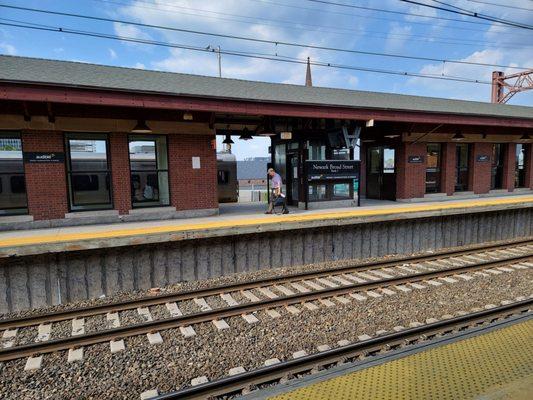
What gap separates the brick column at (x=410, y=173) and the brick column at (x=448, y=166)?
133cm

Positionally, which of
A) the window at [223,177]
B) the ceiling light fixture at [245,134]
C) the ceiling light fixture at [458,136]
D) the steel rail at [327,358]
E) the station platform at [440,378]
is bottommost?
the steel rail at [327,358]

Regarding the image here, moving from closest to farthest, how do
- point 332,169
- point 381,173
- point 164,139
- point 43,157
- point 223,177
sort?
point 43,157 → point 164,139 → point 332,169 → point 381,173 → point 223,177

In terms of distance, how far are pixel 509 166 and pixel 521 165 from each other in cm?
172

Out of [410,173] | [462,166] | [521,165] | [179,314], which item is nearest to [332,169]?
[410,173]

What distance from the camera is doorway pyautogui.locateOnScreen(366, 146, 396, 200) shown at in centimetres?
1600

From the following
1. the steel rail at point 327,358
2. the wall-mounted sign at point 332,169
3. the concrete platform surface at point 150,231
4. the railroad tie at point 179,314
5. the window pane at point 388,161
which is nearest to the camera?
the steel rail at point 327,358

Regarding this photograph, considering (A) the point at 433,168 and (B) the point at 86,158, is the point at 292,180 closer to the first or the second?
(A) the point at 433,168

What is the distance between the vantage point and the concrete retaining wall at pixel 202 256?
24.6 ft

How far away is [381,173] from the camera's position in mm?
16812

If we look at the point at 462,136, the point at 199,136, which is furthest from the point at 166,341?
the point at 462,136

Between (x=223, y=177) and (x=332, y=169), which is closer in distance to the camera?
(x=332, y=169)

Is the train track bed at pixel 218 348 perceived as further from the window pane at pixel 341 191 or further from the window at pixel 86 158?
the window pane at pixel 341 191

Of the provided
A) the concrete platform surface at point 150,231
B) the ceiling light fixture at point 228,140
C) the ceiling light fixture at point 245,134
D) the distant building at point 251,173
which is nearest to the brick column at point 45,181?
the concrete platform surface at point 150,231

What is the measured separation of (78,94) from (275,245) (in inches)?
245
